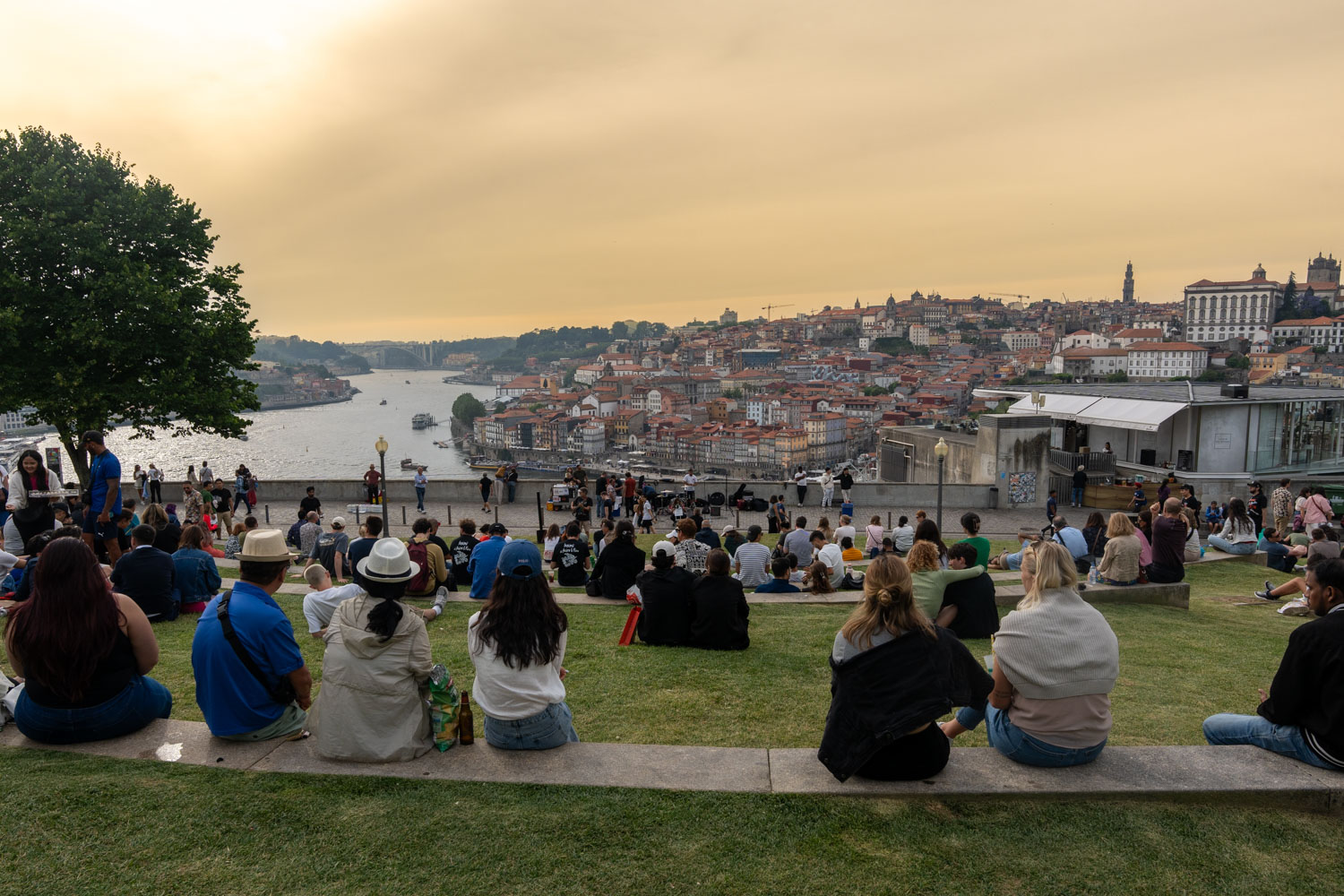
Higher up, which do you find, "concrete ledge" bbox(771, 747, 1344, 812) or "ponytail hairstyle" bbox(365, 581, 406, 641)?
"ponytail hairstyle" bbox(365, 581, 406, 641)

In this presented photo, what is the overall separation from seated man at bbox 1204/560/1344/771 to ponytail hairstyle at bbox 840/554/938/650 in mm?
1546

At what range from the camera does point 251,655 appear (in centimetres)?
360

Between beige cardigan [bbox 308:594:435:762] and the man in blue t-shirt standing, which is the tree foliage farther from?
beige cardigan [bbox 308:594:435:762]

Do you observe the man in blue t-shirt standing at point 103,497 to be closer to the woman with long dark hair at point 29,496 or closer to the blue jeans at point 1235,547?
the woman with long dark hair at point 29,496

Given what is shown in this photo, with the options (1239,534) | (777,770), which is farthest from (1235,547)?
(777,770)

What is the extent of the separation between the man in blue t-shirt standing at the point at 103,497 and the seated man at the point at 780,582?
6571 mm

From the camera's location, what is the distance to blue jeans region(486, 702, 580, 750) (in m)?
3.69

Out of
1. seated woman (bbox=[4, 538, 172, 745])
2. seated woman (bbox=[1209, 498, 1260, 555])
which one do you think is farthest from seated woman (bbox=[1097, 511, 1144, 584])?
seated woman (bbox=[4, 538, 172, 745])

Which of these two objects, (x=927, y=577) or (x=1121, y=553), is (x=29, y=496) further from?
(x=1121, y=553)

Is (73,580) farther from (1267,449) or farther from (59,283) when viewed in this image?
(1267,449)

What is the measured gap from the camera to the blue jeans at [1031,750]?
3455 millimetres

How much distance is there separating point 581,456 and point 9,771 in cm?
14248

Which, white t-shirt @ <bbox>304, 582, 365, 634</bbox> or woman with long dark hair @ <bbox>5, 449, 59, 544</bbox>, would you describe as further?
woman with long dark hair @ <bbox>5, 449, 59, 544</bbox>

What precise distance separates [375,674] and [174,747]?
3.49ft
